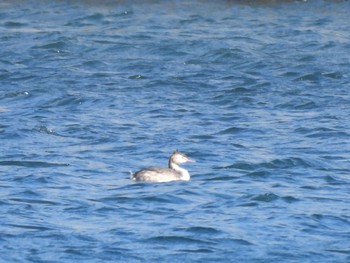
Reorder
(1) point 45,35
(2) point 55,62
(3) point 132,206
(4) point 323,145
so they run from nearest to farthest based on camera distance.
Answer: (3) point 132,206 → (4) point 323,145 → (2) point 55,62 → (1) point 45,35

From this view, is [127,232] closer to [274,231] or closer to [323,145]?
[274,231]

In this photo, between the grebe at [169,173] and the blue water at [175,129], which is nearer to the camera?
the blue water at [175,129]

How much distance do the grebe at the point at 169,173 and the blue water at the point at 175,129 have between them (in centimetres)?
14

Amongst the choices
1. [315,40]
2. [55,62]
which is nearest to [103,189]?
[55,62]

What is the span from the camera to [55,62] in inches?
1101

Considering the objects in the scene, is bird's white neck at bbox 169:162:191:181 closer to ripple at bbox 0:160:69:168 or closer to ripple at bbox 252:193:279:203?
ripple at bbox 252:193:279:203

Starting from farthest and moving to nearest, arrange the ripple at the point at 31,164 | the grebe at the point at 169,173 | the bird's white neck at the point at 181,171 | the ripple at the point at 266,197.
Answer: the ripple at the point at 31,164 → the bird's white neck at the point at 181,171 → the grebe at the point at 169,173 → the ripple at the point at 266,197

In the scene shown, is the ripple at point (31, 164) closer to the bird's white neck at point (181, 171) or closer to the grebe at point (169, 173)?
the grebe at point (169, 173)

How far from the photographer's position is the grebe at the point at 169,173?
19.0 m

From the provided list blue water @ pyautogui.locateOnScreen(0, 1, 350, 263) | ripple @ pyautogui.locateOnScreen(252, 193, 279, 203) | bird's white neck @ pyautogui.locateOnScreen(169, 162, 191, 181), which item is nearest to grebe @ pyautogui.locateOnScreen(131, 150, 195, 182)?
bird's white neck @ pyautogui.locateOnScreen(169, 162, 191, 181)

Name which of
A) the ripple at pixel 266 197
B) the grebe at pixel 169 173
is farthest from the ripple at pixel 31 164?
the ripple at pixel 266 197

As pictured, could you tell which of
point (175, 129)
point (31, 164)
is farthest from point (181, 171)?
point (175, 129)

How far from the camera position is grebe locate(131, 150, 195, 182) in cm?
1897

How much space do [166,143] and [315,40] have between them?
850cm
